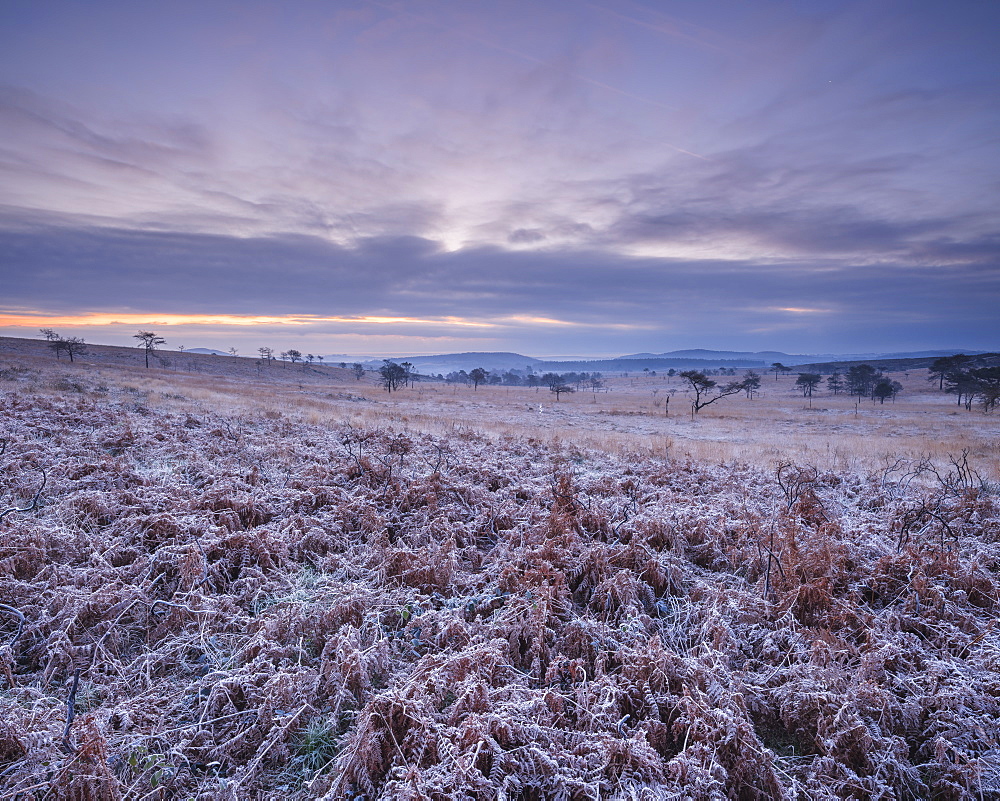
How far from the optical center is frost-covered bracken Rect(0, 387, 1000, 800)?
3.07m

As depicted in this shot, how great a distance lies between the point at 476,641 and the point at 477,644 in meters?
0.08

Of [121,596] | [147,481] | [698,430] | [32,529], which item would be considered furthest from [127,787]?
[698,430]

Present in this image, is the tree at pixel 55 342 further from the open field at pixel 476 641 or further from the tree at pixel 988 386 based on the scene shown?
the tree at pixel 988 386

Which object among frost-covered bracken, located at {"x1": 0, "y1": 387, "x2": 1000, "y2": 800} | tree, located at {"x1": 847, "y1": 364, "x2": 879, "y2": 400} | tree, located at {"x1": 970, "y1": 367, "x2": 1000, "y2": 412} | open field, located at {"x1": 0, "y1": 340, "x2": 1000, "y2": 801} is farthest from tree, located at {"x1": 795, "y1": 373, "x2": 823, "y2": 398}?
frost-covered bracken, located at {"x1": 0, "y1": 387, "x2": 1000, "y2": 800}

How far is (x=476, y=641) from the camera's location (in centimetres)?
432

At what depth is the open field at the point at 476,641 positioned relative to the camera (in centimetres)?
307

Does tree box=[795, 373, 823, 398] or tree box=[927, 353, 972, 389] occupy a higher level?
tree box=[927, 353, 972, 389]

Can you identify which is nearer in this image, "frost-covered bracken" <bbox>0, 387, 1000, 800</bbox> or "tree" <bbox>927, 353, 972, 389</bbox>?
"frost-covered bracken" <bbox>0, 387, 1000, 800</bbox>

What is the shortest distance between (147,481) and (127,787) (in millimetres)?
6038

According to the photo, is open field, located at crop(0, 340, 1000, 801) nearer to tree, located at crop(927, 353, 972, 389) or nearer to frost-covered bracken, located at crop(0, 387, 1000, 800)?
frost-covered bracken, located at crop(0, 387, 1000, 800)

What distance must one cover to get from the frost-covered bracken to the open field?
3 centimetres

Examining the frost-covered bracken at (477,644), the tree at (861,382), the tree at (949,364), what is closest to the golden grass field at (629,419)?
the tree at (861,382)

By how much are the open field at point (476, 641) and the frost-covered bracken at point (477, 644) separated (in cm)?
3

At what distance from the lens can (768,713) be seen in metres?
3.70
